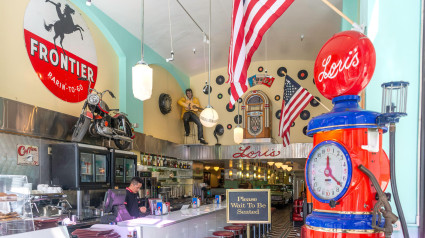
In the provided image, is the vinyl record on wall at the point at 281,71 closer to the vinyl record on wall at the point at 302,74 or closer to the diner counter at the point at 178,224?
the vinyl record on wall at the point at 302,74

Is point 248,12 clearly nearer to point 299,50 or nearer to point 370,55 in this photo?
point 370,55

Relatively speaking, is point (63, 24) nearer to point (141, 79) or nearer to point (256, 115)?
point (141, 79)

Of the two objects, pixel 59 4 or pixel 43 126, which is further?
pixel 59 4

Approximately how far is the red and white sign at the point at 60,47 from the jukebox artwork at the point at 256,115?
6.32 metres

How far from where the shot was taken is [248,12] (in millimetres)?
3314

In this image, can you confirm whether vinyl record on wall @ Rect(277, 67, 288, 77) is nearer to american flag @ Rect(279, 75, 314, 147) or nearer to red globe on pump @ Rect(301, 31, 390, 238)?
american flag @ Rect(279, 75, 314, 147)

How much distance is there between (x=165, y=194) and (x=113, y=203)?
5532 millimetres

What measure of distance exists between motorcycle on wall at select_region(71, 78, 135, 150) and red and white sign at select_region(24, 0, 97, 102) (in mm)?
434

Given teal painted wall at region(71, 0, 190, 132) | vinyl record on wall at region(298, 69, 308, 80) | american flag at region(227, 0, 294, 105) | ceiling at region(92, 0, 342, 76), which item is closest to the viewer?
american flag at region(227, 0, 294, 105)

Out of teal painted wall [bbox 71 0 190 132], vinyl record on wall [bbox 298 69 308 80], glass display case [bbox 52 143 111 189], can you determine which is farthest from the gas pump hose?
vinyl record on wall [bbox 298 69 308 80]

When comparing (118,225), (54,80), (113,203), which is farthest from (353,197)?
(54,80)

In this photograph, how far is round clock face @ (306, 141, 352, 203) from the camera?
204 centimetres

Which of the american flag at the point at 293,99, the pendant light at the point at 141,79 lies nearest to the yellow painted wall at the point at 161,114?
the american flag at the point at 293,99

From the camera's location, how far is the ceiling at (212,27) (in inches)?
326
